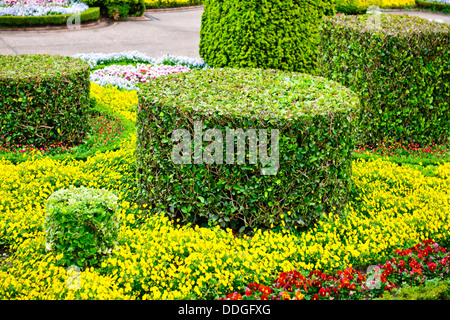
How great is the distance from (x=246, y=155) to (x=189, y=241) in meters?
0.93

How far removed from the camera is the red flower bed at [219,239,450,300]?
3906 mm

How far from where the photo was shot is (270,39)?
29.6 feet

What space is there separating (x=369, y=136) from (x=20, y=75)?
4.79 m

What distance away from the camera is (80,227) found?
4.18 meters

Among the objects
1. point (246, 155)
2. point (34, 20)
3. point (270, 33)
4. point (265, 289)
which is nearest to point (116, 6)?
point (34, 20)

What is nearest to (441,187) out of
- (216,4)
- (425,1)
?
(216,4)

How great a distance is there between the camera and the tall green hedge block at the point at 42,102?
6465 millimetres

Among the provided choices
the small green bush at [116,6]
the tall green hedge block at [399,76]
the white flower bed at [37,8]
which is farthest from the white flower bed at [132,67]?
the small green bush at [116,6]

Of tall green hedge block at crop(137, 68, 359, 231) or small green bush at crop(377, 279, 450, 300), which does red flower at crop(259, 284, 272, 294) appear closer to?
small green bush at crop(377, 279, 450, 300)

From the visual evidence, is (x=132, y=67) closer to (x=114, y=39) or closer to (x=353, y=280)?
(x=114, y=39)

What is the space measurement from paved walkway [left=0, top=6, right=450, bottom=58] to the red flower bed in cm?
1020

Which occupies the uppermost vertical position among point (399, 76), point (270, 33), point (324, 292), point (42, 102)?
point (270, 33)

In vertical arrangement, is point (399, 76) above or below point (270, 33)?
below
